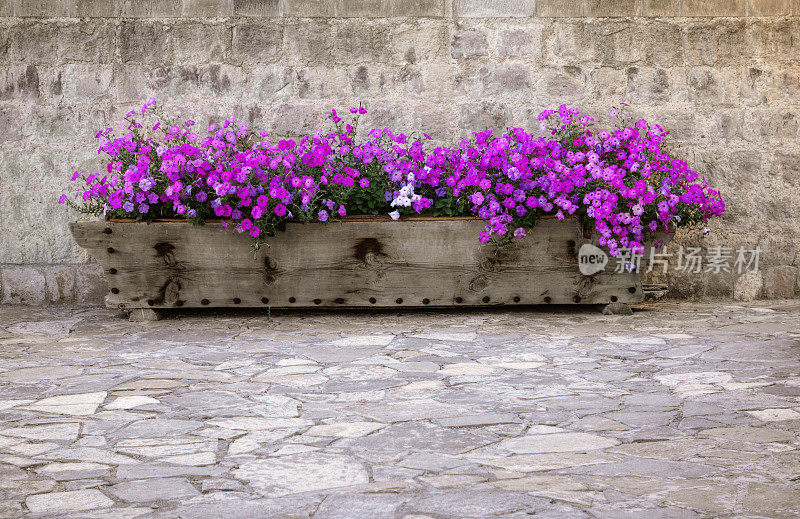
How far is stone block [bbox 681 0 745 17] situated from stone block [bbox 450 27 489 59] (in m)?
1.23

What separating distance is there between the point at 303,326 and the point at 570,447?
244 cm

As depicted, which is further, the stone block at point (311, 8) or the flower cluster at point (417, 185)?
the stone block at point (311, 8)

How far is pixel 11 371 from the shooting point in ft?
11.3

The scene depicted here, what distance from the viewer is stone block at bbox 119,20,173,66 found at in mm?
5375

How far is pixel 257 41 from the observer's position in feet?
17.7

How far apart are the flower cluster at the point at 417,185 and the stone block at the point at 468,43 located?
2.47 feet

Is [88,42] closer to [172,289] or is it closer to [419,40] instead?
[172,289]

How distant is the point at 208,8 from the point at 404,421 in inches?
141

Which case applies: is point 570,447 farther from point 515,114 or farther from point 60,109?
point 60,109

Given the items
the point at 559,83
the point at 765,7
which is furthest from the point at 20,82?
the point at 765,7

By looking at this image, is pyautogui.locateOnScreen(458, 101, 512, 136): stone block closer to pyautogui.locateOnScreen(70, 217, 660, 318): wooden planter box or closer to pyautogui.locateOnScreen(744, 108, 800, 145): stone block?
pyautogui.locateOnScreen(70, 217, 660, 318): wooden planter box

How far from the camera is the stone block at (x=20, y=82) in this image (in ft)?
17.7

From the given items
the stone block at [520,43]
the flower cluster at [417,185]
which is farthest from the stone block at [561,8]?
the flower cluster at [417,185]

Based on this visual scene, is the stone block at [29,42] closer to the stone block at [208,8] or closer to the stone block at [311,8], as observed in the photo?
the stone block at [208,8]
